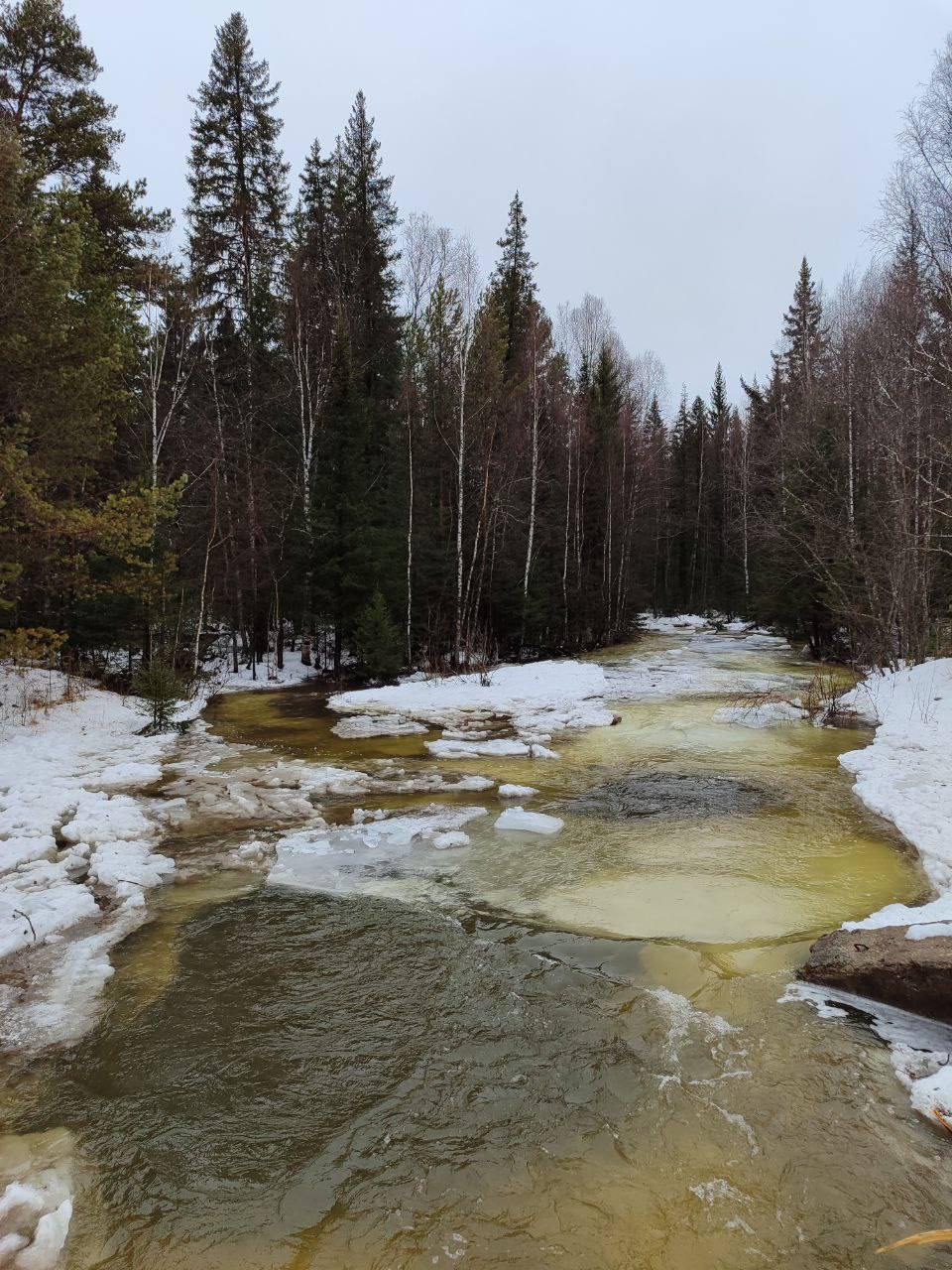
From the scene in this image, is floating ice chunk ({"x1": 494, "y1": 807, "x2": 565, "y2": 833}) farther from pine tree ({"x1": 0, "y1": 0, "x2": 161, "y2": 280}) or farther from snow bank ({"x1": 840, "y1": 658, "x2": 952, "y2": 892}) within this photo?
pine tree ({"x1": 0, "y1": 0, "x2": 161, "y2": 280})

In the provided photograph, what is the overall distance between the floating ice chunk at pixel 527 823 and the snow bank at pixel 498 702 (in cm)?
295

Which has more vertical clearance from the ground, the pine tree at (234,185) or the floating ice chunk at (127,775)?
the pine tree at (234,185)

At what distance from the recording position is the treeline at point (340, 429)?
1033cm

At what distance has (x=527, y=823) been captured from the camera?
7.17 meters

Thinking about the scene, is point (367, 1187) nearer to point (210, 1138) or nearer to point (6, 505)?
point (210, 1138)

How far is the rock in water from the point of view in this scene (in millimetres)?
3842

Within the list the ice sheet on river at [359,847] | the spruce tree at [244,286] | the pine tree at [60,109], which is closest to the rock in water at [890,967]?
the ice sheet on river at [359,847]

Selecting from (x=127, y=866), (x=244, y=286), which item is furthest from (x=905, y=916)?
(x=244, y=286)

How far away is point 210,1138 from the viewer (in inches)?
121

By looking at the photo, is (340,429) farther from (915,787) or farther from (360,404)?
(915,787)

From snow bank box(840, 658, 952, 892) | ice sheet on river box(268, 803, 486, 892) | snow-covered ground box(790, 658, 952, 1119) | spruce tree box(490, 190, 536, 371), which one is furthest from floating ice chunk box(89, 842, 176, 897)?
spruce tree box(490, 190, 536, 371)

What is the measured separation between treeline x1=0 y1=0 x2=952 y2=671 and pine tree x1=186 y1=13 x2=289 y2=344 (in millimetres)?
97

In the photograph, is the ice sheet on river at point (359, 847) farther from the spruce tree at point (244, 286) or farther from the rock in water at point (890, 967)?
the spruce tree at point (244, 286)

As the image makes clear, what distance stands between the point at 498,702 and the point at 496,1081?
1125cm
